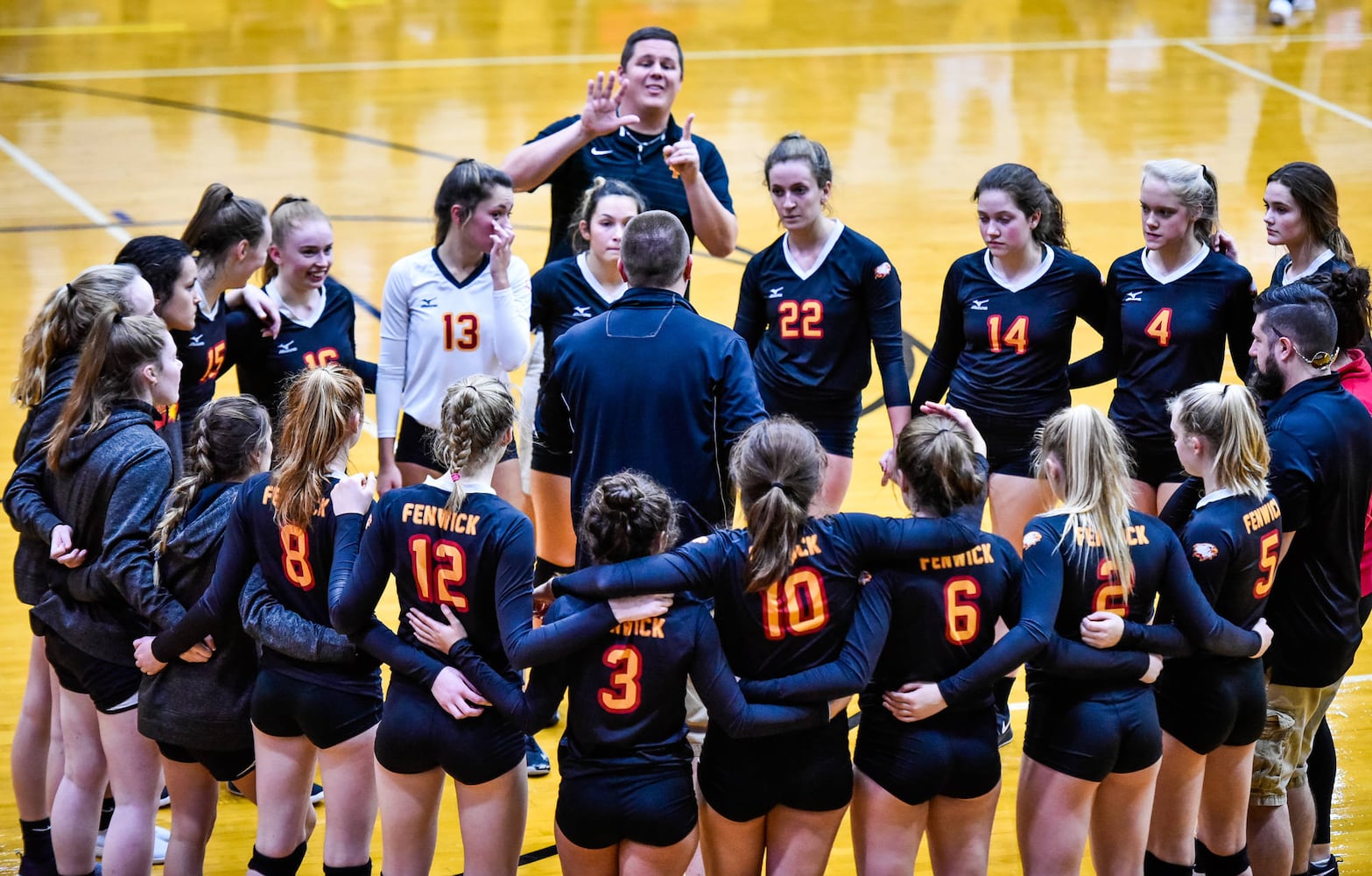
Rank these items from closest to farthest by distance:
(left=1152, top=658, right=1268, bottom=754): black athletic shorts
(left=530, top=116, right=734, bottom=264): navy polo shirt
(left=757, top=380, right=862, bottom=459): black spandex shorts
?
(left=1152, top=658, right=1268, bottom=754): black athletic shorts, (left=757, top=380, right=862, bottom=459): black spandex shorts, (left=530, top=116, right=734, bottom=264): navy polo shirt

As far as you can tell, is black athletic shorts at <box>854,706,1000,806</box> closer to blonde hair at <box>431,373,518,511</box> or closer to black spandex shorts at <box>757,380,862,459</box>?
blonde hair at <box>431,373,518,511</box>

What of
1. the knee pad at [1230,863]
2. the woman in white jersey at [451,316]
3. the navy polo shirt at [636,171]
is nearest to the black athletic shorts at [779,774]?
the knee pad at [1230,863]

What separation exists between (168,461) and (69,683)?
0.77m

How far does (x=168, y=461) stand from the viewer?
4.51 metres

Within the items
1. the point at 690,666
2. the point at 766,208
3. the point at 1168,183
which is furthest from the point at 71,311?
the point at 766,208

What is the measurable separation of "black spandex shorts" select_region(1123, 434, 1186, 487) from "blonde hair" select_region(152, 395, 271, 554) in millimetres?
3123

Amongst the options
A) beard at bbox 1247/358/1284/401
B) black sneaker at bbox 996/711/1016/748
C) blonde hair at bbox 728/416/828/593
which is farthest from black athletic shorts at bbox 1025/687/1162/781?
black sneaker at bbox 996/711/1016/748

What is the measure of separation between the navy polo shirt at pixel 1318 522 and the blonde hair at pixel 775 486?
151 centimetres

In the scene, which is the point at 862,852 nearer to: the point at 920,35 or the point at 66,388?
the point at 66,388

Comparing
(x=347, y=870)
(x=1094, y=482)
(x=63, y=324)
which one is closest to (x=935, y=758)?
(x=1094, y=482)

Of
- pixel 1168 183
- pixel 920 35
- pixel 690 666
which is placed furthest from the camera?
pixel 920 35

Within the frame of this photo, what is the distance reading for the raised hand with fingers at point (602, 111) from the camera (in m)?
6.12

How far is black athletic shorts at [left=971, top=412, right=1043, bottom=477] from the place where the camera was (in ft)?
19.0

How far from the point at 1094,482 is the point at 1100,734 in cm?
69
